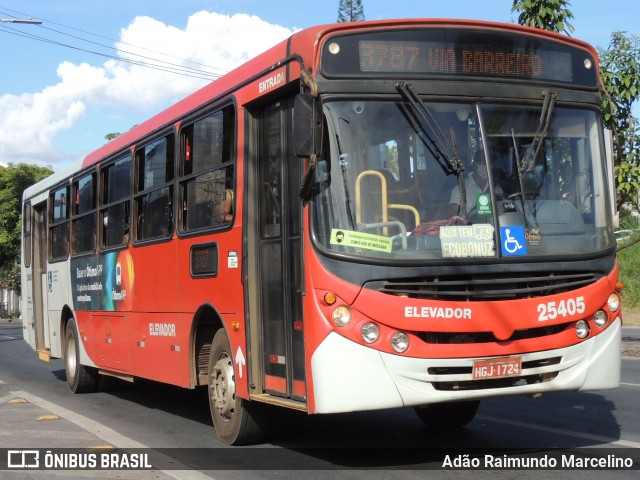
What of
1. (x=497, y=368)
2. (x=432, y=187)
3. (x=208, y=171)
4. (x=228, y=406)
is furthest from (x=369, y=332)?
(x=208, y=171)

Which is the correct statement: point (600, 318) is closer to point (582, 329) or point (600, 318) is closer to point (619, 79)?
point (582, 329)

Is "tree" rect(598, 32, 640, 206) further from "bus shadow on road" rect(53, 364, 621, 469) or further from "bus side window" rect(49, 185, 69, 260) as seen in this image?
"bus side window" rect(49, 185, 69, 260)

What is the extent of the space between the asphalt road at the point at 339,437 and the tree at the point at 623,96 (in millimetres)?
3606

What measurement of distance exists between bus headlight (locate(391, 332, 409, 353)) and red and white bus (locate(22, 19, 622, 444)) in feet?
0.05

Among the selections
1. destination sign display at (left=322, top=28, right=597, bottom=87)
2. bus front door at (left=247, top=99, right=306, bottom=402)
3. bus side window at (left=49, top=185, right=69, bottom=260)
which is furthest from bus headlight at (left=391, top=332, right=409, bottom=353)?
bus side window at (left=49, top=185, right=69, bottom=260)

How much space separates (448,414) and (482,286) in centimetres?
267

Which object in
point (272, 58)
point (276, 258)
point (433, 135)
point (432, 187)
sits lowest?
point (276, 258)

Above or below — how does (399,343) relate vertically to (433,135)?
below

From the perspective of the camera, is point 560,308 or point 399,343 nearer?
point 399,343

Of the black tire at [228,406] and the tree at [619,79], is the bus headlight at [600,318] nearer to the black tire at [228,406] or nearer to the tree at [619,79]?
the black tire at [228,406]

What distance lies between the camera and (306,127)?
6699 mm

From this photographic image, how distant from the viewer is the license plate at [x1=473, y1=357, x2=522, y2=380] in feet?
21.8

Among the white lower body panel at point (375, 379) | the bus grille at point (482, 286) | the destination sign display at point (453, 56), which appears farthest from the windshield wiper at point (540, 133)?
the white lower body panel at point (375, 379)

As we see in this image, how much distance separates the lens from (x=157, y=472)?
7414 mm
